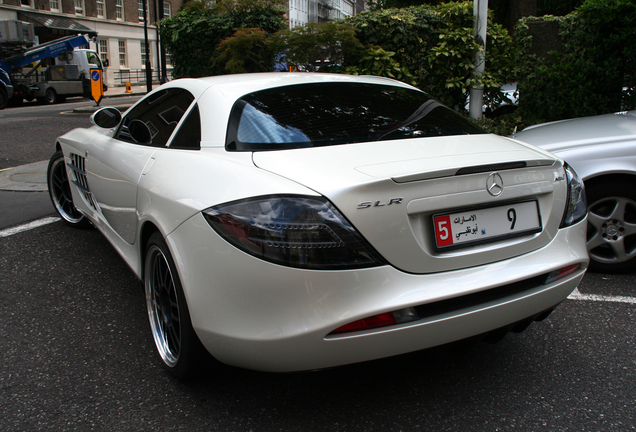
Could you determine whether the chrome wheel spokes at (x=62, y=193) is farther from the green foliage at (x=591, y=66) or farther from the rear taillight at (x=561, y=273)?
the green foliage at (x=591, y=66)

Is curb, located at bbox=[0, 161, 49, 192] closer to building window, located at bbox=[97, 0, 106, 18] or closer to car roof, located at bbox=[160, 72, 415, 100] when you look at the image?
car roof, located at bbox=[160, 72, 415, 100]

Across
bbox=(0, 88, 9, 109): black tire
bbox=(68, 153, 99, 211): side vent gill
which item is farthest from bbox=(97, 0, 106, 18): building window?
bbox=(68, 153, 99, 211): side vent gill

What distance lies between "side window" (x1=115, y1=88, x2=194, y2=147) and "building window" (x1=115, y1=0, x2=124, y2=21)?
1668 inches

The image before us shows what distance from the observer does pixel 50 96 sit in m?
23.9

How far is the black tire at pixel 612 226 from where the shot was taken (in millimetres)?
→ 3615

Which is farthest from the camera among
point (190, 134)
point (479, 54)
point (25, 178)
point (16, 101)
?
point (16, 101)

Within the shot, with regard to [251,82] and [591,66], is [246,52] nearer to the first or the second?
[591,66]

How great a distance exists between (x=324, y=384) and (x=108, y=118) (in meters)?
2.38

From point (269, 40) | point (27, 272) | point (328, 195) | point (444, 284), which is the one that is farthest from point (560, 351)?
point (269, 40)

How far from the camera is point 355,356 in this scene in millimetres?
1938

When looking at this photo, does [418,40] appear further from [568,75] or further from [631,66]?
[631,66]

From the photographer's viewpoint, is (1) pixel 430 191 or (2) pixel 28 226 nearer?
(1) pixel 430 191

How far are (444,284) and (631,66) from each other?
18.7 feet

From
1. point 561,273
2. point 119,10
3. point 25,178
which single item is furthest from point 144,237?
point 119,10
